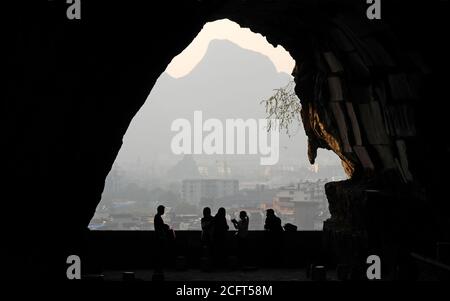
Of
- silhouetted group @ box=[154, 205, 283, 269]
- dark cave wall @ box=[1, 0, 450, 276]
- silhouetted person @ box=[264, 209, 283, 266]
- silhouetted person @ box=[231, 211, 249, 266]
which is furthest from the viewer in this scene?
silhouetted person @ box=[264, 209, 283, 266]

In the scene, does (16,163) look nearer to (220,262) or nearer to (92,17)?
(92,17)

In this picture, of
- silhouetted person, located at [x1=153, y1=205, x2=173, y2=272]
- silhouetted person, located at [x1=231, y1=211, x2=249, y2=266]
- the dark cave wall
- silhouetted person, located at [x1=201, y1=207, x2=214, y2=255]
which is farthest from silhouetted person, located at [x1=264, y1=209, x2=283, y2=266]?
the dark cave wall

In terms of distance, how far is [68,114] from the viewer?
9.73 m

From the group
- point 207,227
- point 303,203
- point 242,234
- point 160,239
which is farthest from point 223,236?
point 303,203

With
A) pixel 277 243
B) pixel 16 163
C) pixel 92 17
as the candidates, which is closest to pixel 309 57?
pixel 277 243

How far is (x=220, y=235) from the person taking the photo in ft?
50.2

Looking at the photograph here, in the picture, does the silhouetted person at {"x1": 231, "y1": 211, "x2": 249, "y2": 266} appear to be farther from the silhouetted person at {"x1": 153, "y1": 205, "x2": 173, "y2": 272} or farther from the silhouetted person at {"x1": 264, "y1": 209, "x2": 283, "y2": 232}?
the silhouetted person at {"x1": 153, "y1": 205, "x2": 173, "y2": 272}

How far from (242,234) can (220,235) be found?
2.21 ft

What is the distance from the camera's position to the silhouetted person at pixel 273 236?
51.2 ft

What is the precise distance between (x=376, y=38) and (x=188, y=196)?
27189 millimetres

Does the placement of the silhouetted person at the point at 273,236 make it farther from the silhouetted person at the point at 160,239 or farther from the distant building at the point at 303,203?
the distant building at the point at 303,203

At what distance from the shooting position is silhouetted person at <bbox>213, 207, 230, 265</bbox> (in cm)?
1511

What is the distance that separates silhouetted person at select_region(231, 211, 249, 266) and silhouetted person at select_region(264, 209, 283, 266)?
1.53ft

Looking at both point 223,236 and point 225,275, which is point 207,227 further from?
point 225,275
